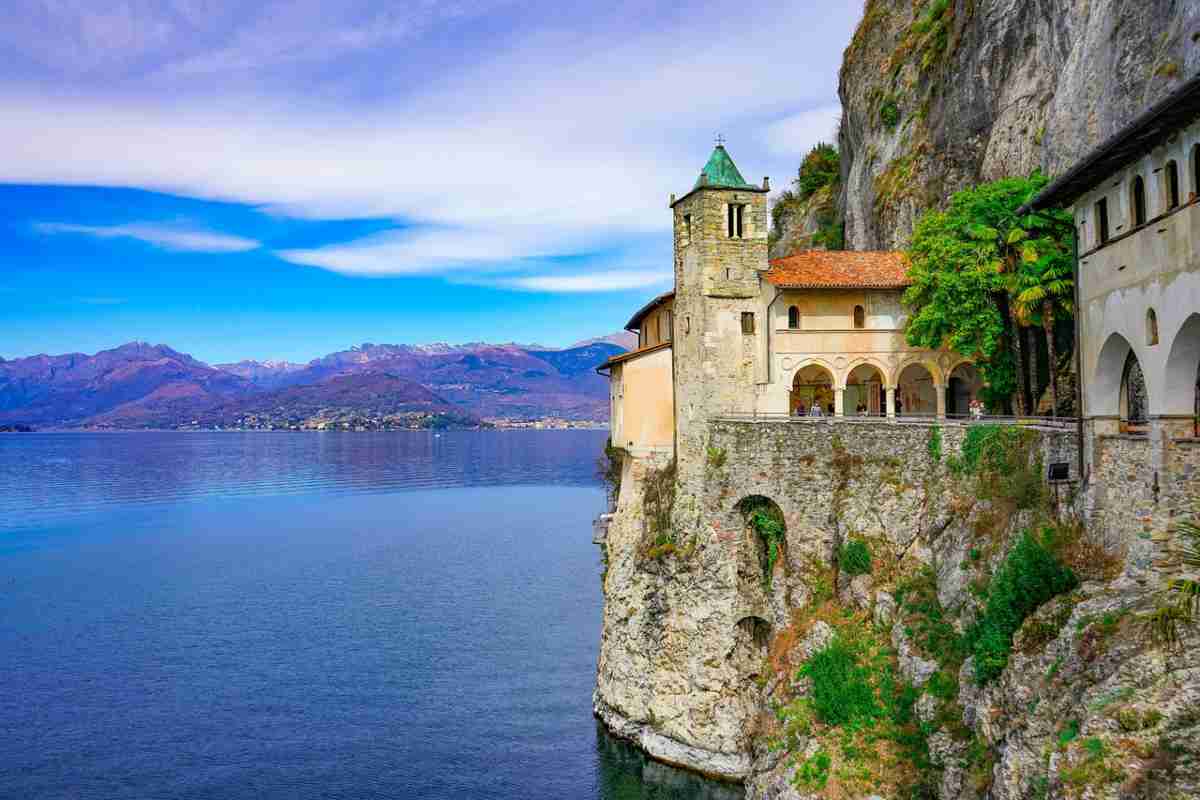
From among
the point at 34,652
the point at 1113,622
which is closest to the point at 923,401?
the point at 1113,622

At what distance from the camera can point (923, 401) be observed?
47156 mm

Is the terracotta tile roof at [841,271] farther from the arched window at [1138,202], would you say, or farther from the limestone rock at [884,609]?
the arched window at [1138,202]

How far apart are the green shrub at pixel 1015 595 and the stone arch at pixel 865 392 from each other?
22.9 m

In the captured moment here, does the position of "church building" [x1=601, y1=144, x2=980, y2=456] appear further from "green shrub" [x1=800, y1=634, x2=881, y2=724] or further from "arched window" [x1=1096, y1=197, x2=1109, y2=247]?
"arched window" [x1=1096, y1=197, x2=1109, y2=247]

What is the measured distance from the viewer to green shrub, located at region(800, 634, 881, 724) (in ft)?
93.8

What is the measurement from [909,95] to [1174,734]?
47.5 metres

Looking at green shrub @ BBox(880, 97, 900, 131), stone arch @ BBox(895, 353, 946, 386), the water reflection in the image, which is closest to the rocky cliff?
stone arch @ BBox(895, 353, 946, 386)

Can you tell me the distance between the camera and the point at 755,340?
39.8m

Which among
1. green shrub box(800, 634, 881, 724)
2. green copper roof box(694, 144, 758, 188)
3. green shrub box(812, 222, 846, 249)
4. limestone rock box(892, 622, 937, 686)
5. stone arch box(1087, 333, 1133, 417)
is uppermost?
green shrub box(812, 222, 846, 249)

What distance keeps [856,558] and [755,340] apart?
11.4 metres

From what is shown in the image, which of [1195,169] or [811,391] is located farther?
[811,391]

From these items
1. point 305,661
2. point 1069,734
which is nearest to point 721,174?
point 1069,734

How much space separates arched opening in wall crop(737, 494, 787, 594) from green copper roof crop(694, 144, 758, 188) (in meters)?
13.7

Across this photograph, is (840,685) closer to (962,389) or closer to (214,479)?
(962,389)
